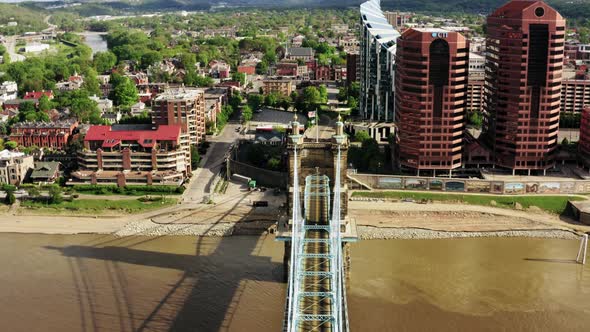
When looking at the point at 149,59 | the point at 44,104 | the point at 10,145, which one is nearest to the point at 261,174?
the point at 10,145

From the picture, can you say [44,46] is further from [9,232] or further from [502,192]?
[502,192]

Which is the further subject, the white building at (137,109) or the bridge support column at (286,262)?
the white building at (137,109)

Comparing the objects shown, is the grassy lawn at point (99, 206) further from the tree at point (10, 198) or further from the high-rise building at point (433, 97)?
the high-rise building at point (433, 97)

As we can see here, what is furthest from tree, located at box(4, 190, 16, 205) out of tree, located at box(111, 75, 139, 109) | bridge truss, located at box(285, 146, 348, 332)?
tree, located at box(111, 75, 139, 109)

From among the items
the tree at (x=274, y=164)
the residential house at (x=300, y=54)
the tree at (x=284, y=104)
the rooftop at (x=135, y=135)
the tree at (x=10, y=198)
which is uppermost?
the residential house at (x=300, y=54)

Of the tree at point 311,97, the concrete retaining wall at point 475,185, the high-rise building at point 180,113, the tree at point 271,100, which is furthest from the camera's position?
the tree at point 271,100

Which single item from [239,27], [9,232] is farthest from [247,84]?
[239,27]

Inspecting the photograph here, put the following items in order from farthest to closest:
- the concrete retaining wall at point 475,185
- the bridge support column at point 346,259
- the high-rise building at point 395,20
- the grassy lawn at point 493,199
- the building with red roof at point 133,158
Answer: the high-rise building at point 395,20 < the building with red roof at point 133,158 < the concrete retaining wall at point 475,185 < the grassy lawn at point 493,199 < the bridge support column at point 346,259

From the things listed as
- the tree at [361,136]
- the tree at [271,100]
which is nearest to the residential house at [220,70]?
the tree at [271,100]
